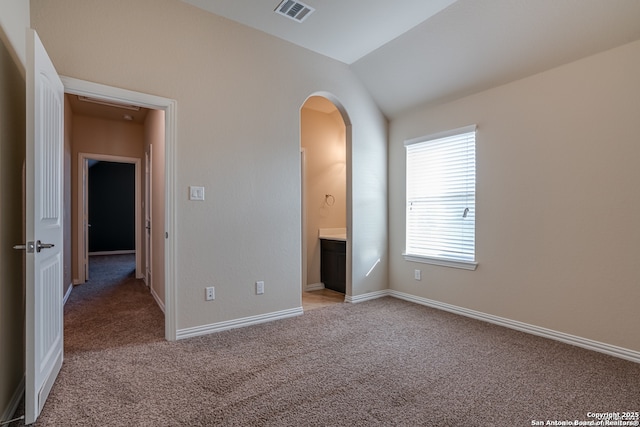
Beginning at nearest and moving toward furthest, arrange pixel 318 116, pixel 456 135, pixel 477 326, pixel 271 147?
pixel 477 326 → pixel 271 147 → pixel 456 135 → pixel 318 116

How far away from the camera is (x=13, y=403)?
1.80 m

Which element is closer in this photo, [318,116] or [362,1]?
[362,1]

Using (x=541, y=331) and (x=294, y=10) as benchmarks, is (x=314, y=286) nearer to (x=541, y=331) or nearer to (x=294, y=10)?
(x=541, y=331)

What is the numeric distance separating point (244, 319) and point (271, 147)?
5.80 feet

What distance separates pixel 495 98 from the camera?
3.25 meters

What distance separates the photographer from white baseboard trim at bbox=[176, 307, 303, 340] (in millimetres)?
2842

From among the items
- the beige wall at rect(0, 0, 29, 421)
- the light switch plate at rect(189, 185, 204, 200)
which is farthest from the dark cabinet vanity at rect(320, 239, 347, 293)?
the beige wall at rect(0, 0, 29, 421)

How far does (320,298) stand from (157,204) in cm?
244

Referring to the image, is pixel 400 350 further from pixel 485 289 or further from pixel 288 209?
pixel 288 209

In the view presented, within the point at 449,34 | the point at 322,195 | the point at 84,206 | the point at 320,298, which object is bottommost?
the point at 320,298

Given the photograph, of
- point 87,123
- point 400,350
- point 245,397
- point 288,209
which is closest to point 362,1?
point 288,209

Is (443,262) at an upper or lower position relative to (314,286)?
upper

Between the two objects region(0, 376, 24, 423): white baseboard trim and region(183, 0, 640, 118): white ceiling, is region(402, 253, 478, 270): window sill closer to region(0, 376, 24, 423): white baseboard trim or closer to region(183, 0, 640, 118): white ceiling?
region(183, 0, 640, 118): white ceiling

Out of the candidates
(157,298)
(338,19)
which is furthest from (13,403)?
(338,19)
